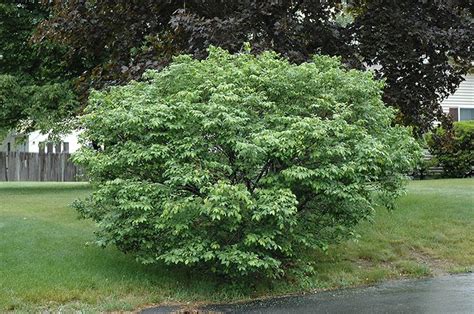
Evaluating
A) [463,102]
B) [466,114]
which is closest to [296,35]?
[463,102]

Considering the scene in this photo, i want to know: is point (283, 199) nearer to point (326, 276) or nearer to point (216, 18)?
point (326, 276)

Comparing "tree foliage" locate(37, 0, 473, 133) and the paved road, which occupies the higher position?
"tree foliage" locate(37, 0, 473, 133)

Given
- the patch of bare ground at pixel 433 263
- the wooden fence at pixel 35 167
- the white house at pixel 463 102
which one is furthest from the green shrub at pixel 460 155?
the wooden fence at pixel 35 167

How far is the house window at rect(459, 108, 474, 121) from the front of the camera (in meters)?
26.7

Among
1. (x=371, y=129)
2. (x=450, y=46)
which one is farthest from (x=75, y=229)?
(x=450, y=46)

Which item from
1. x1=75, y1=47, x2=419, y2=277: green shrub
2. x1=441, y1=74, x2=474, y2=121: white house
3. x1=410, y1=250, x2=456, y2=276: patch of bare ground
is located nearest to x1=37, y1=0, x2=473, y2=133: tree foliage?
x1=75, y1=47, x2=419, y2=277: green shrub

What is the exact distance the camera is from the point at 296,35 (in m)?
12.2

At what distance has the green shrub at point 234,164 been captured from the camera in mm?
7422

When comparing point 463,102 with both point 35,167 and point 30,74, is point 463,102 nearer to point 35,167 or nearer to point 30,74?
point 30,74

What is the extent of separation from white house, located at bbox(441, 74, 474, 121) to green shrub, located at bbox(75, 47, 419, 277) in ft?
62.5

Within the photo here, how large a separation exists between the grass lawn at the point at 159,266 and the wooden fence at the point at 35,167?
13.7 metres

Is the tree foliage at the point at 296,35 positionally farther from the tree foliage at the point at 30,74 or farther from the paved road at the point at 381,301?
the paved road at the point at 381,301

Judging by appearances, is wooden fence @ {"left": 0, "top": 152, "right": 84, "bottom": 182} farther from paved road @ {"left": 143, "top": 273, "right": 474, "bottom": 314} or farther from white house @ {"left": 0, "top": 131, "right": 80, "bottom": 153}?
Result: paved road @ {"left": 143, "top": 273, "right": 474, "bottom": 314}

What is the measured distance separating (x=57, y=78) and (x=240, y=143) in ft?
42.4
